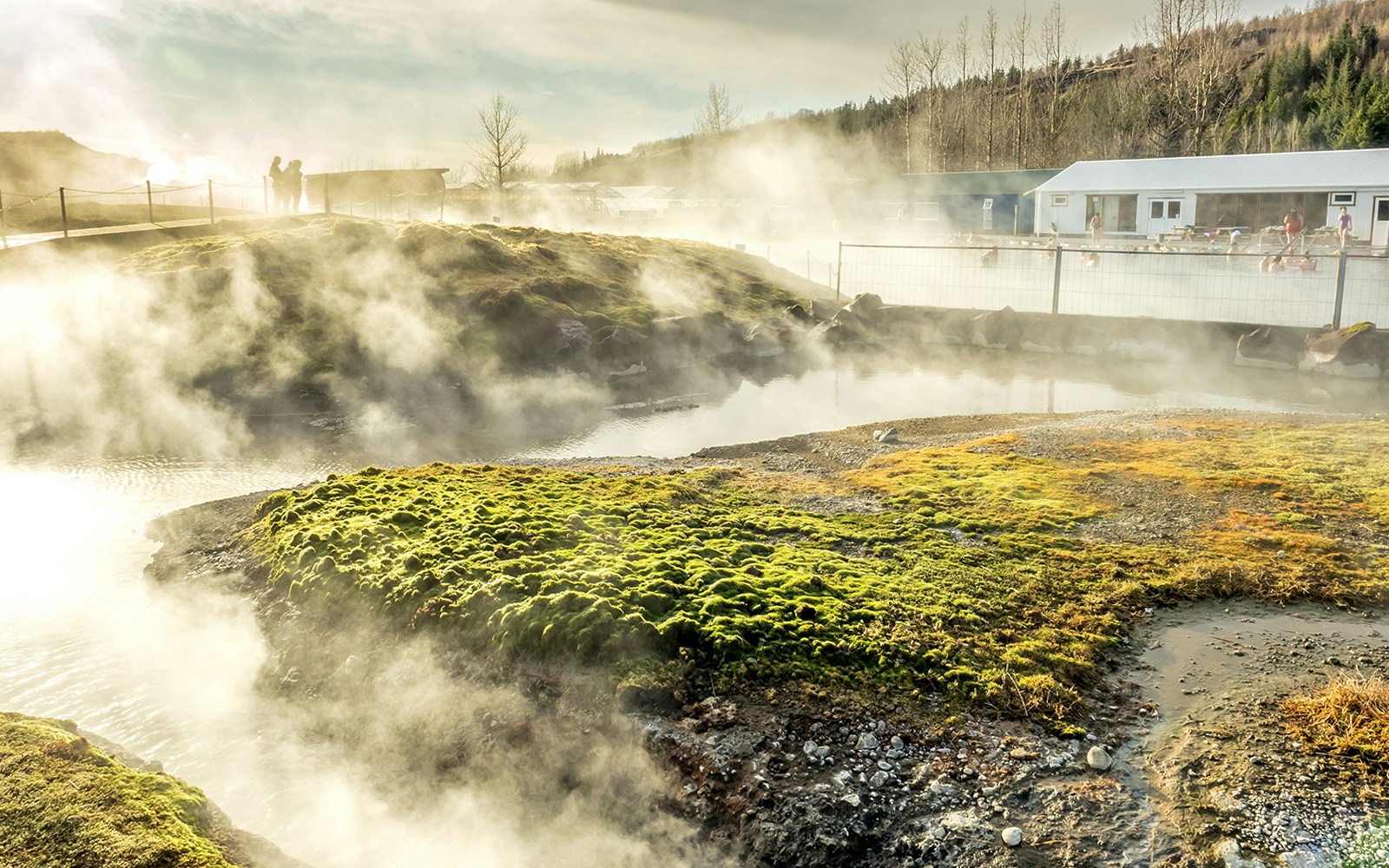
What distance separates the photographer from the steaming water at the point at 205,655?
19.3 ft

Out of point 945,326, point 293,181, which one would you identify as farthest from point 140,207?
point 945,326

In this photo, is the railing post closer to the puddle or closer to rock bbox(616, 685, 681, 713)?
the puddle

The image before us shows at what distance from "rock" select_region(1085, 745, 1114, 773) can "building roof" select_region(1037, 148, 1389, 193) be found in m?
43.0

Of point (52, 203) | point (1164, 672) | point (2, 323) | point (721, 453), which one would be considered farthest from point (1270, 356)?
point (52, 203)

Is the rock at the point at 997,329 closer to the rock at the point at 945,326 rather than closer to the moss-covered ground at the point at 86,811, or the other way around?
the rock at the point at 945,326

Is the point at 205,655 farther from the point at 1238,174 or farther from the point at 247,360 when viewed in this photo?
the point at 1238,174

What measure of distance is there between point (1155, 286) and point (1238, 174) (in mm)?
22402

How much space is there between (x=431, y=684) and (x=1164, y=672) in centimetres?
533

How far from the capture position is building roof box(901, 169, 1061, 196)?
58.8 m

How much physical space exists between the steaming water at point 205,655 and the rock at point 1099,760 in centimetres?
275

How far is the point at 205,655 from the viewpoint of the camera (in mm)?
8375

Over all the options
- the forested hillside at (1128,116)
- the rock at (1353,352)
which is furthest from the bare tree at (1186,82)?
the rock at (1353,352)

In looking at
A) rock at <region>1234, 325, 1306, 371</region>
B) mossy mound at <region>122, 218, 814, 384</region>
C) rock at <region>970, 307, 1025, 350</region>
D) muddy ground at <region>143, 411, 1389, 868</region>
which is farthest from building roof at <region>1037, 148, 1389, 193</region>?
muddy ground at <region>143, 411, 1389, 868</region>

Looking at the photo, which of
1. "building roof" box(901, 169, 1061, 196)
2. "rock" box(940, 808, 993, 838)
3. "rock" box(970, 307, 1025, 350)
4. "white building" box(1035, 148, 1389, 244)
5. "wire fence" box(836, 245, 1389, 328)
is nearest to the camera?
"rock" box(940, 808, 993, 838)
